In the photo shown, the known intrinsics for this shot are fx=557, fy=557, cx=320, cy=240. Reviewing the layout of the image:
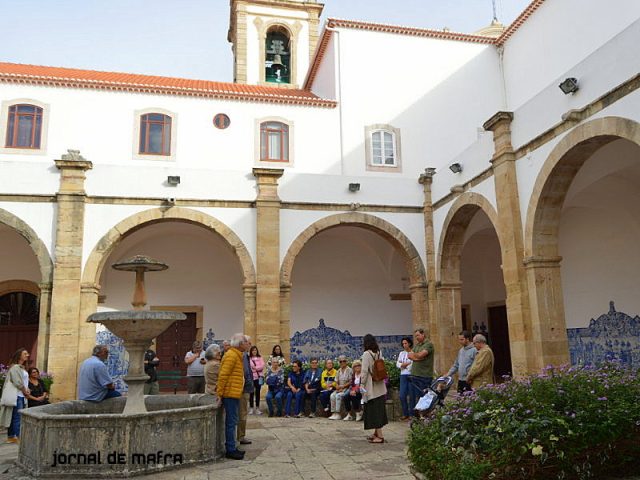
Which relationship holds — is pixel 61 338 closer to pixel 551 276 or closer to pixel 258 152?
pixel 258 152

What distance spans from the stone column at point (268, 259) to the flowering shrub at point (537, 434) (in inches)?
259

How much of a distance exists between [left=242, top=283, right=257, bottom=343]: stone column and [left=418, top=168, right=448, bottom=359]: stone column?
12.2 feet

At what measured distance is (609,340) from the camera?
33.5 feet

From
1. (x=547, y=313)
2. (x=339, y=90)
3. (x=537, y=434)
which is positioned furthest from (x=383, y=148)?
(x=537, y=434)

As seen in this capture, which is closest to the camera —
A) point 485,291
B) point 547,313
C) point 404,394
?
point 404,394

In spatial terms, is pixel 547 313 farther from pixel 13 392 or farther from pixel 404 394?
pixel 13 392

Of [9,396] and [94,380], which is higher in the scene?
[94,380]

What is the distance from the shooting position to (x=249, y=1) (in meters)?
20.2

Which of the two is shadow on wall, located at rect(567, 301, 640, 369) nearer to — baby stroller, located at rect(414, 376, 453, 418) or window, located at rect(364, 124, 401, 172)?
baby stroller, located at rect(414, 376, 453, 418)

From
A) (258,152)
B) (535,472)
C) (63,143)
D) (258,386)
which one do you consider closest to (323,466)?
(535,472)

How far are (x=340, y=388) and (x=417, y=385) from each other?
67.1 inches

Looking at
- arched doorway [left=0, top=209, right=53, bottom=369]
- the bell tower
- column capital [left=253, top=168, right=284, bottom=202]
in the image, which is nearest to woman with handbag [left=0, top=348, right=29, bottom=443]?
column capital [left=253, top=168, right=284, bottom=202]

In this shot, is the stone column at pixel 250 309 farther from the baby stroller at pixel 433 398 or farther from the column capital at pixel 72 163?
the baby stroller at pixel 433 398

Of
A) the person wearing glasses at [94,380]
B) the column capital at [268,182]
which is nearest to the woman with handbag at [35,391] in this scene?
the person wearing glasses at [94,380]
